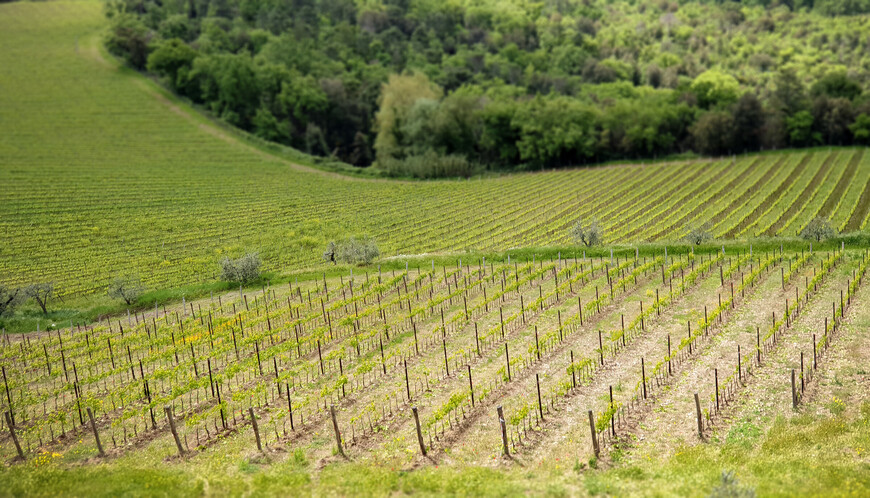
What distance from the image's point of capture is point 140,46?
4552 inches

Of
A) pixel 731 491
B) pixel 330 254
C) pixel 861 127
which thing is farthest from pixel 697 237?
pixel 861 127

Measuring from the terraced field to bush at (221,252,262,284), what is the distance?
19.9 feet

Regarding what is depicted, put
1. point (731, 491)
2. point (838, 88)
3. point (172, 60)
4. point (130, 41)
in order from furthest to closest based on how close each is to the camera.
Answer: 1. point (130, 41)
2. point (172, 60)
3. point (838, 88)
4. point (731, 491)

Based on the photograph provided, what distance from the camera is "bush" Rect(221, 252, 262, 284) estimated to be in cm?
4216

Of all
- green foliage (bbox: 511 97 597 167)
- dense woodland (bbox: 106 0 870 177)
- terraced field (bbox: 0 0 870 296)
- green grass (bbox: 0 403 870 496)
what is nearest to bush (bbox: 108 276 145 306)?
terraced field (bbox: 0 0 870 296)

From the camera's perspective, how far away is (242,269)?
42.1 meters

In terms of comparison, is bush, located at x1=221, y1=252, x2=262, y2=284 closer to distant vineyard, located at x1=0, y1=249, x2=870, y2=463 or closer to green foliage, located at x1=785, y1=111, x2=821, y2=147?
distant vineyard, located at x1=0, y1=249, x2=870, y2=463

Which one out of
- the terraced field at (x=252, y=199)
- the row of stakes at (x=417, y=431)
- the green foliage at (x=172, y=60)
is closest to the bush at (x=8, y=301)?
the terraced field at (x=252, y=199)

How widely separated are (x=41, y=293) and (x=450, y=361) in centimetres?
2940

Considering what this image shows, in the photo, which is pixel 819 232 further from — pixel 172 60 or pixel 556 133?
pixel 172 60

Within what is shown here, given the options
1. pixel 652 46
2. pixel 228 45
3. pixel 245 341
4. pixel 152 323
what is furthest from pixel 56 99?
pixel 652 46

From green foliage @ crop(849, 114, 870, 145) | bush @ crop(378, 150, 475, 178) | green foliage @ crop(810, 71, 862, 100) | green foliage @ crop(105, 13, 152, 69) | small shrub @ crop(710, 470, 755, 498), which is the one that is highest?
green foliage @ crop(105, 13, 152, 69)

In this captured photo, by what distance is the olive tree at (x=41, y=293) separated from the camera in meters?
39.4

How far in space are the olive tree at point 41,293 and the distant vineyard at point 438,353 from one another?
15.4 feet
